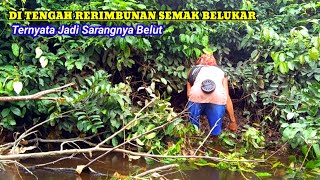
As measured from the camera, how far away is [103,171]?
3713 millimetres

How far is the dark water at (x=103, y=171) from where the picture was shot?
348 centimetres

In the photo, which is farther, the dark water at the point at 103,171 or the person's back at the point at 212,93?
the person's back at the point at 212,93

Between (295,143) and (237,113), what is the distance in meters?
1.59

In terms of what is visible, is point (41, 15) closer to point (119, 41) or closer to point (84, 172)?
point (119, 41)

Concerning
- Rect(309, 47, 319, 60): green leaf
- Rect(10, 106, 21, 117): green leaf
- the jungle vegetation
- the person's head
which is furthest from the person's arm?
Rect(10, 106, 21, 117): green leaf

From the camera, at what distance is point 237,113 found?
5.71 meters

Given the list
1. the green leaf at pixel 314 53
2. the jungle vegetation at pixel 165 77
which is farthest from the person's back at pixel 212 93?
the green leaf at pixel 314 53

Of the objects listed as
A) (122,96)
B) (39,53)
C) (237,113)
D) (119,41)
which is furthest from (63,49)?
(237,113)

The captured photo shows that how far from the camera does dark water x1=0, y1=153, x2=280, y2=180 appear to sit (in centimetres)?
348

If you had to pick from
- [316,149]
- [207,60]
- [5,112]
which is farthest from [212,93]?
[5,112]

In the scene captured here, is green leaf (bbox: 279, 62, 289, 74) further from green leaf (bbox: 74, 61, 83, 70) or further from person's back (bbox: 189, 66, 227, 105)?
green leaf (bbox: 74, 61, 83, 70)

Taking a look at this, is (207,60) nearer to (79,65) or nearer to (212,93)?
(212,93)

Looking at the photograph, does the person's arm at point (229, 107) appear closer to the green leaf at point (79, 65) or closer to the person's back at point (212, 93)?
the person's back at point (212, 93)

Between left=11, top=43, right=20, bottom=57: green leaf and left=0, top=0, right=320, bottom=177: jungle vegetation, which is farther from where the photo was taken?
left=11, top=43, right=20, bottom=57: green leaf
